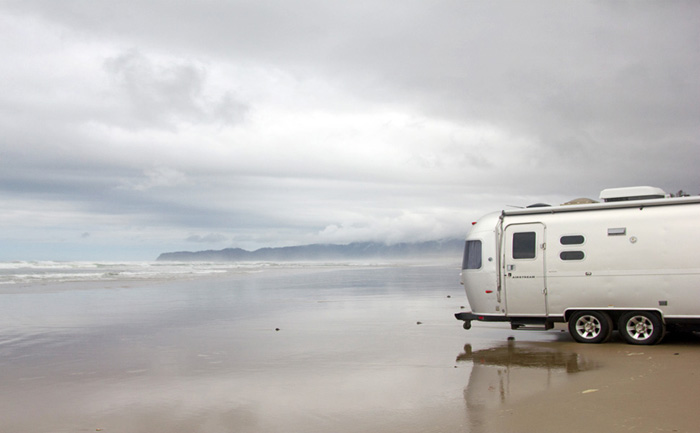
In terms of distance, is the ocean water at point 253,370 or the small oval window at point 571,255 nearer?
the ocean water at point 253,370

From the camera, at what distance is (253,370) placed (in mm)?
10836

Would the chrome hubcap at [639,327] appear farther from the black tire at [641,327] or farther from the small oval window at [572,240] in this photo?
the small oval window at [572,240]

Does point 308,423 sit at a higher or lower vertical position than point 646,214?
lower

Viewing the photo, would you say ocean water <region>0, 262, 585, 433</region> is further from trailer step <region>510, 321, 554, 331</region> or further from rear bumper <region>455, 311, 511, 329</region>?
trailer step <region>510, 321, 554, 331</region>

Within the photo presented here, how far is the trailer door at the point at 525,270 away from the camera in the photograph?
1368 cm

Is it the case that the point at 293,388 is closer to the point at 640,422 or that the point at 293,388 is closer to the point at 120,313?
the point at 640,422

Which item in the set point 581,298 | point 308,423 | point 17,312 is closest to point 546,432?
point 308,423

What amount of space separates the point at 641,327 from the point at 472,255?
Result: 3.94 metres

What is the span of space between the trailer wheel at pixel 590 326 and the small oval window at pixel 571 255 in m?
1.21

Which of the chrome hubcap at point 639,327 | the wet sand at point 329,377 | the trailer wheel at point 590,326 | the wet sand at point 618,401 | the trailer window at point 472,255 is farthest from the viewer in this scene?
the trailer window at point 472,255

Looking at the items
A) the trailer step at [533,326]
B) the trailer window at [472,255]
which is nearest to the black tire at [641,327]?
the trailer step at [533,326]

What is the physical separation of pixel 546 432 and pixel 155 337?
10826 mm

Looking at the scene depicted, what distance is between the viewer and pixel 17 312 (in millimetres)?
20688

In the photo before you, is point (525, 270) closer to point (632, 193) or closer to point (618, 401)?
point (632, 193)
